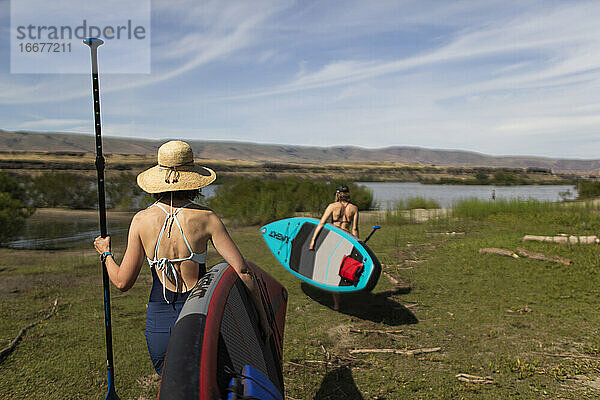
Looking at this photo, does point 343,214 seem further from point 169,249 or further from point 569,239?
point 569,239

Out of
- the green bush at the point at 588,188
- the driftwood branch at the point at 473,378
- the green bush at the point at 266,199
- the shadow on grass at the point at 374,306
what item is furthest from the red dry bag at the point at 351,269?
the green bush at the point at 588,188

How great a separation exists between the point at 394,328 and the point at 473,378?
155 cm

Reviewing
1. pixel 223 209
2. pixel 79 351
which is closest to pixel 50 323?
pixel 79 351

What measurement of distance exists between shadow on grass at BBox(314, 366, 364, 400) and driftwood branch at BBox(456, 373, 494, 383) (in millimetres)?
1085

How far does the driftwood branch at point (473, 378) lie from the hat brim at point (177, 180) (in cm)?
328

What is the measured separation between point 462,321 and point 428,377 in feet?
6.43

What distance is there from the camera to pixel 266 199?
17.9 m

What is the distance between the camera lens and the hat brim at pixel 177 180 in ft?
8.45

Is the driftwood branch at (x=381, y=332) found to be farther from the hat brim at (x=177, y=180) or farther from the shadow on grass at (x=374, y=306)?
the hat brim at (x=177, y=180)

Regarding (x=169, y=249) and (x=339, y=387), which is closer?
(x=169, y=249)

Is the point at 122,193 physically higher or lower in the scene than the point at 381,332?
higher

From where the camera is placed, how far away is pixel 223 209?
712 inches

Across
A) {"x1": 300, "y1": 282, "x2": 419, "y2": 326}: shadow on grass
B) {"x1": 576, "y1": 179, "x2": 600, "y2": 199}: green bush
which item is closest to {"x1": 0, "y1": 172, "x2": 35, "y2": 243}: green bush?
{"x1": 300, "y1": 282, "x2": 419, "y2": 326}: shadow on grass

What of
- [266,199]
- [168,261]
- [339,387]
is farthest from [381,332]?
[266,199]
